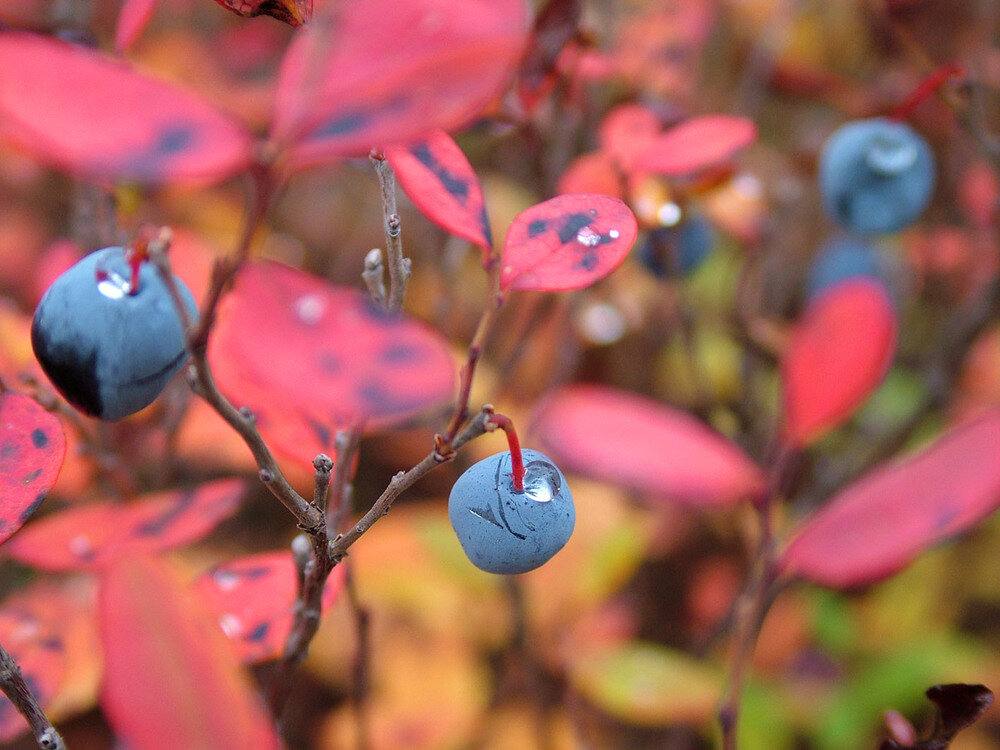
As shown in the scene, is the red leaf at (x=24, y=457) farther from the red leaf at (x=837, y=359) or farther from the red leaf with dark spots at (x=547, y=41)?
the red leaf at (x=837, y=359)

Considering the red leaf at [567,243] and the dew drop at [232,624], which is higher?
the red leaf at [567,243]

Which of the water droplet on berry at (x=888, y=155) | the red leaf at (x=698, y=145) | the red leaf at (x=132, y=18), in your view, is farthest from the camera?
the water droplet on berry at (x=888, y=155)

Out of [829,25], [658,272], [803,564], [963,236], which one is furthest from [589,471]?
[829,25]

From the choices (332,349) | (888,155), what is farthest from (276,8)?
(888,155)

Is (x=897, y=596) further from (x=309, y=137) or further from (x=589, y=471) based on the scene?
(x=309, y=137)

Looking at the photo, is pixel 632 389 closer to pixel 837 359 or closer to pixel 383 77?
pixel 837 359

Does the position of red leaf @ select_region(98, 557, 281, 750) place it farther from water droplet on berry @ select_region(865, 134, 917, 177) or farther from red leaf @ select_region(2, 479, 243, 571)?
water droplet on berry @ select_region(865, 134, 917, 177)

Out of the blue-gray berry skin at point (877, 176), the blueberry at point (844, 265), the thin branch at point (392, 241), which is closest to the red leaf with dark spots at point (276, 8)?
the thin branch at point (392, 241)
